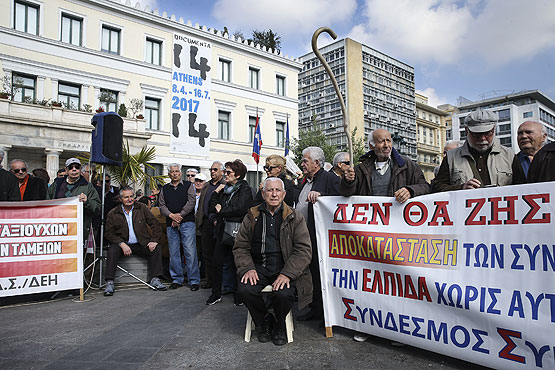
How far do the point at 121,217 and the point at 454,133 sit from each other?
104840 mm

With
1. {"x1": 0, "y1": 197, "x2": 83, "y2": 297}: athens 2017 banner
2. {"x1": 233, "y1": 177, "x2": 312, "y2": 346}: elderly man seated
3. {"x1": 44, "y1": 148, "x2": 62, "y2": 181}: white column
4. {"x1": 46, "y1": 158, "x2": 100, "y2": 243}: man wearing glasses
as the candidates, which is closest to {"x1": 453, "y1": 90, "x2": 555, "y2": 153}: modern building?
{"x1": 44, "y1": 148, "x2": 62, "y2": 181}: white column

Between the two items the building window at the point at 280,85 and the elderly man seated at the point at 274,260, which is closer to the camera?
the elderly man seated at the point at 274,260

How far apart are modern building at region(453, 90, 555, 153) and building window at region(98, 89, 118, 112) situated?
303ft

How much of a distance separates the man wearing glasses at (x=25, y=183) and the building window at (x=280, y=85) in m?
25.7

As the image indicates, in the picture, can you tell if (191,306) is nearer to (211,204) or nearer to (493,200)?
(211,204)

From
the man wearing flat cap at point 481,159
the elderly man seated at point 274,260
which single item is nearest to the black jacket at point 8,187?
the elderly man seated at point 274,260

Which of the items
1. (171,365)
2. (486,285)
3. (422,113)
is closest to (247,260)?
(171,365)

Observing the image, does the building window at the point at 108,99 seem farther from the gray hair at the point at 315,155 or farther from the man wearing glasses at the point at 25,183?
the gray hair at the point at 315,155

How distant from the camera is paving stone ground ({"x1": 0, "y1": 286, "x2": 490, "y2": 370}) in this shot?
311cm

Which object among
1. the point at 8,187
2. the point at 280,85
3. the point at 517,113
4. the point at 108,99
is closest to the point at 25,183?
the point at 8,187

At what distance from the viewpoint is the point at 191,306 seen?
506cm

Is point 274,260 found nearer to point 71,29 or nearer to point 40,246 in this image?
point 40,246

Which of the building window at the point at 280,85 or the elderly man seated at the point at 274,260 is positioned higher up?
the building window at the point at 280,85

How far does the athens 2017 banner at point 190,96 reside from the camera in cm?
2444
